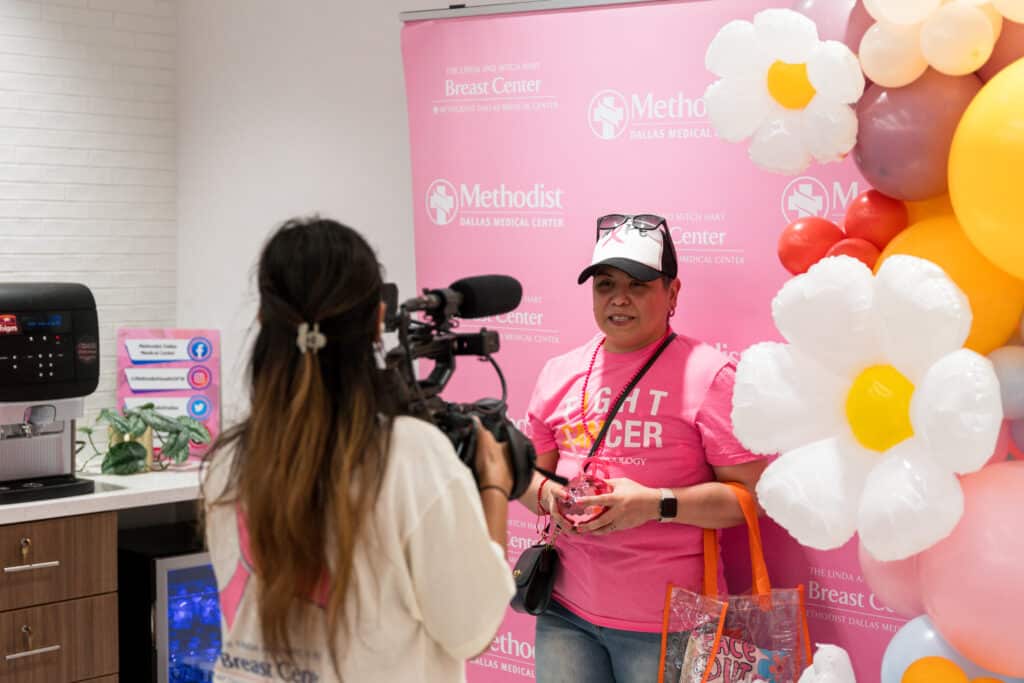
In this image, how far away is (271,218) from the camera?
4.60 m

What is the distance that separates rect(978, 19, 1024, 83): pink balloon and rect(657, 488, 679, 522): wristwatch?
3.47ft

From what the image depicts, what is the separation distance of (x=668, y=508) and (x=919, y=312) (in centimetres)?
86

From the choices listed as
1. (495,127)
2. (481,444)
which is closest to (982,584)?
(481,444)

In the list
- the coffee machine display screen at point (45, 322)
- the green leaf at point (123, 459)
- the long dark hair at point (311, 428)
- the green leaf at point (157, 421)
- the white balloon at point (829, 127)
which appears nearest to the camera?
the long dark hair at point (311, 428)

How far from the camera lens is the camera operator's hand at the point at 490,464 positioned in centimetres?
186

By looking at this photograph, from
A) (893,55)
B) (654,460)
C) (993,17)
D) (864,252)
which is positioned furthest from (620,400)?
(993,17)

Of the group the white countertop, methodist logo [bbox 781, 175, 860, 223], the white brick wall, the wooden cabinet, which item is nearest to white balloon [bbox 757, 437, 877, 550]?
methodist logo [bbox 781, 175, 860, 223]

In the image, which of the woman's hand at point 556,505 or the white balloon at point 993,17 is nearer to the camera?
the white balloon at point 993,17

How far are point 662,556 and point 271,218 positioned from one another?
8.27 feet

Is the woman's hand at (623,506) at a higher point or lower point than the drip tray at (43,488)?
lower

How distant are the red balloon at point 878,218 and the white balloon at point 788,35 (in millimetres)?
291

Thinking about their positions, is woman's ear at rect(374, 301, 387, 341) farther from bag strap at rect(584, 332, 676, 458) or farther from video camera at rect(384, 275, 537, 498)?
bag strap at rect(584, 332, 676, 458)

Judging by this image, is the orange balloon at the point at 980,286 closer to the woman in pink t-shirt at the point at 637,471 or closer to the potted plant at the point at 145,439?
the woman in pink t-shirt at the point at 637,471

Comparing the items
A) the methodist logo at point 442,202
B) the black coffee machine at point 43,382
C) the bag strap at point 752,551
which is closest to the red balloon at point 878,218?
the bag strap at point 752,551
